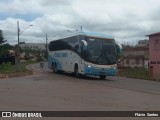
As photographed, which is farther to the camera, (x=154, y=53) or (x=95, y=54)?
(x=154, y=53)

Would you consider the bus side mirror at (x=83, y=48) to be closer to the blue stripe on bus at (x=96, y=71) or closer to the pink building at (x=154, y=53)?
the blue stripe on bus at (x=96, y=71)

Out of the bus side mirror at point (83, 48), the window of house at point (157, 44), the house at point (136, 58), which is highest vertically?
the window of house at point (157, 44)

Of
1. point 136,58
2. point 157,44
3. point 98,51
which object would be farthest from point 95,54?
point 136,58

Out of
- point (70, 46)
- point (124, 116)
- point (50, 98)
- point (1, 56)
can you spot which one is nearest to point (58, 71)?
point (70, 46)

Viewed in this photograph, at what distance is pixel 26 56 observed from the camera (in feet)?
446

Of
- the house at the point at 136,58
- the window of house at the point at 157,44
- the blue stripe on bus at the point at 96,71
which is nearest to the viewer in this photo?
the blue stripe on bus at the point at 96,71

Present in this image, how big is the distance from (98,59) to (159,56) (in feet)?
66.2

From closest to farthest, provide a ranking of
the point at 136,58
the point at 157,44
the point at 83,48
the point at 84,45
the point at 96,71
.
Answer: the point at 84,45
the point at 83,48
the point at 96,71
the point at 157,44
the point at 136,58

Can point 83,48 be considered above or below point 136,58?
above

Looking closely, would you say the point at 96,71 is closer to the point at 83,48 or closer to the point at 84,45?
the point at 83,48

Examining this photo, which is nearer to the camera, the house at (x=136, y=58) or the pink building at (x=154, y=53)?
the pink building at (x=154, y=53)

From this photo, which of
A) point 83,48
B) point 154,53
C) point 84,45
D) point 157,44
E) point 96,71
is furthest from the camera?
point 154,53

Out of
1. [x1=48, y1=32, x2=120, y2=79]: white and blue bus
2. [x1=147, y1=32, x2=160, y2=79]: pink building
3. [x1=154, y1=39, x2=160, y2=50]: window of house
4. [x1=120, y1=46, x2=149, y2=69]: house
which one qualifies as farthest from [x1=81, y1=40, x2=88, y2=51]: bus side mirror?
[x1=120, y1=46, x2=149, y2=69]: house

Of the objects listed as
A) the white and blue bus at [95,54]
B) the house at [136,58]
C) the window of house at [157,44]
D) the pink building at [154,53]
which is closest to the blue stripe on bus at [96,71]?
the white and blue bus at [95,54]
